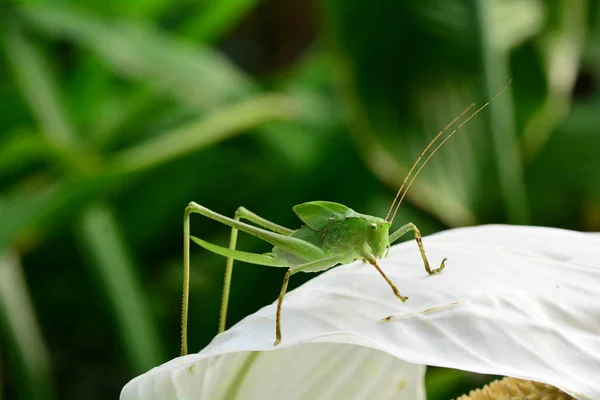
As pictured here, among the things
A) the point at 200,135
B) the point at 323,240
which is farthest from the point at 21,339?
the point at 323,240

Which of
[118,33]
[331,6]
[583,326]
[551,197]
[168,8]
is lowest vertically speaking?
[583,326]

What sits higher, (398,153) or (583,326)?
(398,153)

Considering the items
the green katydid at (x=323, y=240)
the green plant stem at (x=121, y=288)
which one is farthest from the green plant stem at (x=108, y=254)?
the green katydid at (x=323, y=240)

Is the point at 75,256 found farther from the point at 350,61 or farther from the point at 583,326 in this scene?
the point at 583,326

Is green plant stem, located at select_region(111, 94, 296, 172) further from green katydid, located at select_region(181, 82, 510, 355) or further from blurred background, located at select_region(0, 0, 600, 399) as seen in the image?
green katydid, located at select_region(181, 82, 510, 355)

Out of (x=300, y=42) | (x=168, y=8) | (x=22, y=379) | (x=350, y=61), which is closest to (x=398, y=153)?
(x=350, y=61)

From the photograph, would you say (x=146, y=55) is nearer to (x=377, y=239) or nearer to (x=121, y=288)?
(x=121, y=288)

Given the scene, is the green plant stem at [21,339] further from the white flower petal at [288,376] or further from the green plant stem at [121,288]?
the white flower petal at [288,376]
